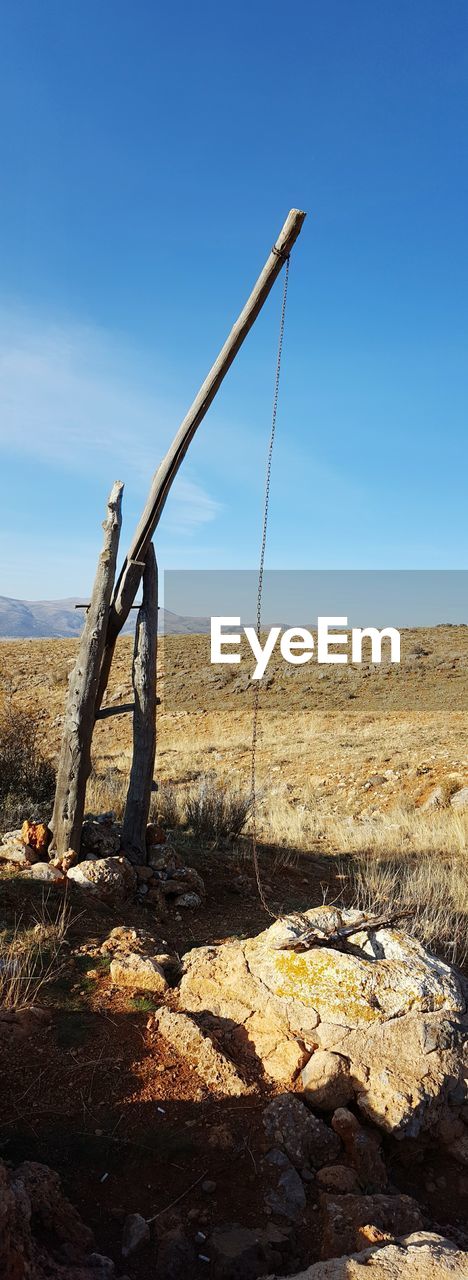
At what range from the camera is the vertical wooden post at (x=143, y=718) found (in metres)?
7.36

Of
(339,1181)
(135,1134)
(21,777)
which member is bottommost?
(339,1181)

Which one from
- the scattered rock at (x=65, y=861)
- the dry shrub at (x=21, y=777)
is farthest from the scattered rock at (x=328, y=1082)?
the dry shrub at (x=21, y=777)

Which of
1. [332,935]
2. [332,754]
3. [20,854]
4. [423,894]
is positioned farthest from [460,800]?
[332,935]

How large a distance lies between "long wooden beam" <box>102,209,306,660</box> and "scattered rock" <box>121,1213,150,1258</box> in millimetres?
5022

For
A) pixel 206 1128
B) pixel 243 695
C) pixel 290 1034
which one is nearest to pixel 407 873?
pixel 290 1034

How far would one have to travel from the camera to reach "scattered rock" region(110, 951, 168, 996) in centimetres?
474

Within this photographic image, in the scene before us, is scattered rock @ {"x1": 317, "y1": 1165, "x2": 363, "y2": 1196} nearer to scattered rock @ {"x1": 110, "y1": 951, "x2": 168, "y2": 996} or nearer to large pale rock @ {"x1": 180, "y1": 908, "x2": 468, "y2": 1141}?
large pale rock @ {"x1": 180, "y1": 908, "x2": 468, "y2": 1141}

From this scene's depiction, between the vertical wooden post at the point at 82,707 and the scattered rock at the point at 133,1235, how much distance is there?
433 cm

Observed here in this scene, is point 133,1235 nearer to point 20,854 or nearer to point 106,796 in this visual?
point 20,854

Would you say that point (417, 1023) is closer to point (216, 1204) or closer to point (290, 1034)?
point (290, 1034)

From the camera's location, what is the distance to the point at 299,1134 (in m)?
3.53

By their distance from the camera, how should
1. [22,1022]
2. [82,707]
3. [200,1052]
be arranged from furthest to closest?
[82,707], [22,1022], [200,1052]

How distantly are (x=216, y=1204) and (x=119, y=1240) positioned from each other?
439 mm

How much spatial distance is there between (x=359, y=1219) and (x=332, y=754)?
15.1 m
